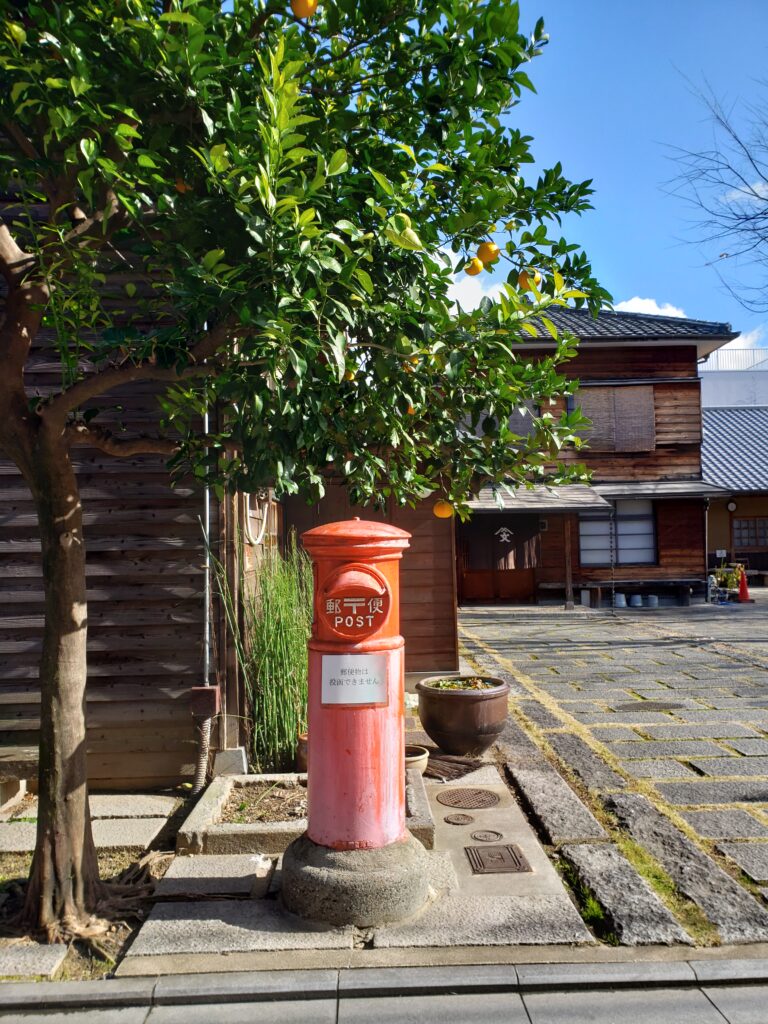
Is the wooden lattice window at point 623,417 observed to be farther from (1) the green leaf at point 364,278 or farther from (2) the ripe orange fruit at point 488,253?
(1) the green leaf at point 364,278

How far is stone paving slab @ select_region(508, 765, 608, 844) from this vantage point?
491 centimetres

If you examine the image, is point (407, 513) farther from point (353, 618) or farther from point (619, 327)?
point (619, 327)

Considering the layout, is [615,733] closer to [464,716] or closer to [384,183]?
[464,716]

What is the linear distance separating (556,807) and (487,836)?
684mm

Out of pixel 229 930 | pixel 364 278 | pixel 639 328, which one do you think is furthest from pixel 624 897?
pixel 639 328

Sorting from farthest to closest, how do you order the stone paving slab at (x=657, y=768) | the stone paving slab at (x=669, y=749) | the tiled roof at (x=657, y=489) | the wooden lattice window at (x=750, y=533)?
the wooden lattice window at (x=750, y=533) → the tiled roof at (x=657, y=489) → the stone paving slab at (x=669, y=749) → the stone paving slab at (x=657, y=768)

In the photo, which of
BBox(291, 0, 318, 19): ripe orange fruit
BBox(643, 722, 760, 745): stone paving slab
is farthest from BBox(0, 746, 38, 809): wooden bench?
BBox(643, 722, 760, 745): stone paving slab

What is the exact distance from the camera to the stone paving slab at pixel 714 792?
554 centimetres

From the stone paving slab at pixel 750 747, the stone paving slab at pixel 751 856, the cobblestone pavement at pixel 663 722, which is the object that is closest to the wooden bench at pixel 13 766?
the cobblestone pavement at pixel 663 722

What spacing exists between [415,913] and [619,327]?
796 inches

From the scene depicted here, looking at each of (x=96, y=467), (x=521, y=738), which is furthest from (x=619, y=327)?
(x=96, y=467)

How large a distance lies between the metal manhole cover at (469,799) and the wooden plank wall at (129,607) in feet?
5.97

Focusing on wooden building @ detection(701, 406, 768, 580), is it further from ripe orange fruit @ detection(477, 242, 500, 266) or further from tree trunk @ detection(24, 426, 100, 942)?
tree trunk @ detection(24, 426, 100, 942)

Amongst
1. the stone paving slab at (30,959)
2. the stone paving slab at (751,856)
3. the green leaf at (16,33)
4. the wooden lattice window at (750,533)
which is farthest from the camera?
the wooden lattice window at (750,533)
